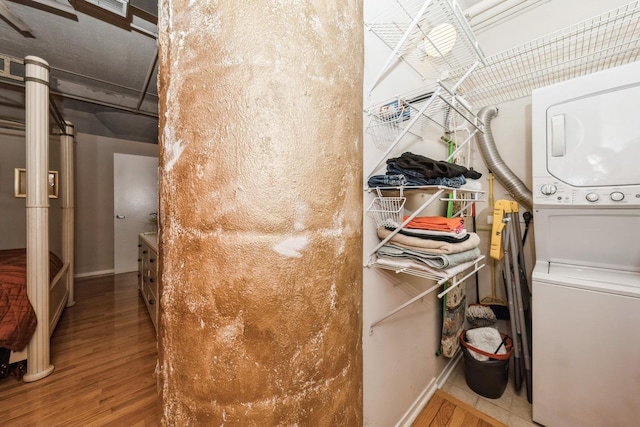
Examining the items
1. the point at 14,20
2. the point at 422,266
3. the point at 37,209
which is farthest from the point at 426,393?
the point at 14,20

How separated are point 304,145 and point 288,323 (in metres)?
0.43

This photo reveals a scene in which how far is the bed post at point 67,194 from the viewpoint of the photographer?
264cm

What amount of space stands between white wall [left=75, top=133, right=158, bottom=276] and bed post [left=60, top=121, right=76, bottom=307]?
148 cm

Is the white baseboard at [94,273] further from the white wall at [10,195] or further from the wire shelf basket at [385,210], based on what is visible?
the wire shelf basket at [385,210]

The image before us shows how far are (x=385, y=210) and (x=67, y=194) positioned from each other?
347 centimetres

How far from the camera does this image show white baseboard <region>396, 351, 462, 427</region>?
4.61 ft

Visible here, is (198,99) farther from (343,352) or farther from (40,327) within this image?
(40,327)

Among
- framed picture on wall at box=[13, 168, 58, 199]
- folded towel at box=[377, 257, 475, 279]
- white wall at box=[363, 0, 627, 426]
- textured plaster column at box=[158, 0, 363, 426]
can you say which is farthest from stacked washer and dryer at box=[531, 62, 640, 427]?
framed picture on wall at box=[13, 168, 58, 199]

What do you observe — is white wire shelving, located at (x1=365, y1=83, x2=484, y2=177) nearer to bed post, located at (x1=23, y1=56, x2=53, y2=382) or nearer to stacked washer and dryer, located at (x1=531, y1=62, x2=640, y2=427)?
stacked washer and dryer, located at (x1=531, y1=62, x2=640, y2=427)

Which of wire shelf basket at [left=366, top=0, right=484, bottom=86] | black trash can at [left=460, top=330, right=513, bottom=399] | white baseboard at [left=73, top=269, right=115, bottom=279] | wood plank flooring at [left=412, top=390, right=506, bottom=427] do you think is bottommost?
wood plank flooring at [left=412, top=390, right=506, bottom=427]

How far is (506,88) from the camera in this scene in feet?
6.05

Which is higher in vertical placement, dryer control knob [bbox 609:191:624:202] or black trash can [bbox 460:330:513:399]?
dryer control knob [bbox 609:191:624:202]

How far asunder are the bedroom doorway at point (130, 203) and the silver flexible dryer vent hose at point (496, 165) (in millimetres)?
4856

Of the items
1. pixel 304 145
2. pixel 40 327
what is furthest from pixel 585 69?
pixel 40 327
